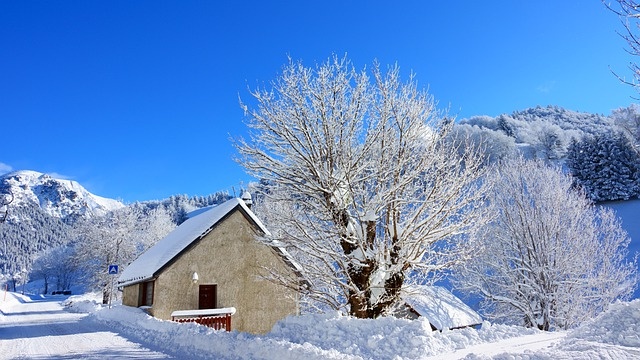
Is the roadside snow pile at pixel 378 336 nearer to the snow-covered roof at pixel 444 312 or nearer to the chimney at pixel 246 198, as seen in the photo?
the snow-covered roof at pixel 444 312

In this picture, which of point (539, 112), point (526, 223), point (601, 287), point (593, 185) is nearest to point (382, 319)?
point (526, 223)

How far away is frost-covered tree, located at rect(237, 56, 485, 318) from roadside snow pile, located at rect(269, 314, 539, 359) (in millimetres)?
1298

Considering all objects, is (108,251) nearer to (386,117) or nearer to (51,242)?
(386,117)

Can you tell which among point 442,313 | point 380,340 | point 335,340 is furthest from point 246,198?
point 380,340

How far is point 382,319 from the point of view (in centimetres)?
871

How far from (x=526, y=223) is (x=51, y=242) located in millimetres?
196948

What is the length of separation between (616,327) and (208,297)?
1522 cm

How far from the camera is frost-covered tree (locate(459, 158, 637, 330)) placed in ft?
58.4

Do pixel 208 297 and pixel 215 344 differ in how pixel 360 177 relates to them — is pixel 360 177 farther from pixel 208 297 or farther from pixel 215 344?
pixel 208 297

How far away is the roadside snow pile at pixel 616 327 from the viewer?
728cm

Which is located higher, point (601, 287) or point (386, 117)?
point (386, 117)

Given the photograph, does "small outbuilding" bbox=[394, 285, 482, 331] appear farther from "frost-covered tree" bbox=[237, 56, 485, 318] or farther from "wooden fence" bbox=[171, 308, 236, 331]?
"frost-covered tree" bbox=[237, 56, 485, 318]

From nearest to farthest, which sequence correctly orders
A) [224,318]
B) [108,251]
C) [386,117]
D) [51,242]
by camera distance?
[386,117], [224,318], [108,251], [51,242]

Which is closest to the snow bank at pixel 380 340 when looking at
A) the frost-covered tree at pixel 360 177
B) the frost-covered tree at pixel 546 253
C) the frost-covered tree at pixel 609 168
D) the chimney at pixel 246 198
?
the frost-covered tree at pixel 360 177
